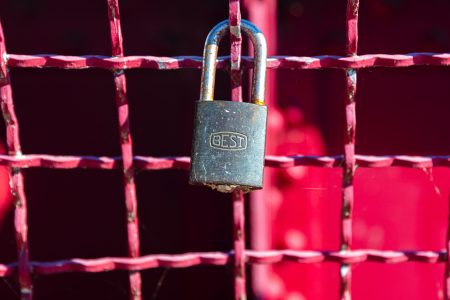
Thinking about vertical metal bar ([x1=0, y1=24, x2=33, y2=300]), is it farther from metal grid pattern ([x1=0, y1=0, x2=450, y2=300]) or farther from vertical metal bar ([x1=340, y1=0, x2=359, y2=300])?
vertical metal bar ([x1=340, y1=0, x2=359, y2=300])

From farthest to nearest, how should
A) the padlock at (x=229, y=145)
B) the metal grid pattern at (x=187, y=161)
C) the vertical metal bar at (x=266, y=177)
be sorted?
the vertical metal bar at (x=266, y=177) → the metal grid pattern at (x=187, y=161) → the padlock at (x=229, y=145)

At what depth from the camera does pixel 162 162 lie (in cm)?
100

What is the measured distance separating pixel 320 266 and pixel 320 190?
171 mm

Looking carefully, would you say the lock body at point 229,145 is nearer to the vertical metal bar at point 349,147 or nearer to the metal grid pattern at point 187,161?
the metal grid pattern at point 187,161

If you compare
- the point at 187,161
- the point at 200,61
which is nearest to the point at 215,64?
the point at 200,61

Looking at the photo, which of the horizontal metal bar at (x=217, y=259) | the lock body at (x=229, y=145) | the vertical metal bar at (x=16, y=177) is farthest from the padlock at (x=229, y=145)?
the vertical metal bar at (x=16, y=177)

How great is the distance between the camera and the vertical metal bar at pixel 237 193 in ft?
2.86

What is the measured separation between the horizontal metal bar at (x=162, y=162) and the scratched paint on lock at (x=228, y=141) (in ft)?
0.56

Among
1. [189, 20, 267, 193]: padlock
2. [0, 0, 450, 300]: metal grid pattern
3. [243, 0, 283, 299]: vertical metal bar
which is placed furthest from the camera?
[243, 0, 283, 299]: vertical metal bar

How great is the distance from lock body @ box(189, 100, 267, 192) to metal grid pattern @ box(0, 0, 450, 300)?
0.09 metres

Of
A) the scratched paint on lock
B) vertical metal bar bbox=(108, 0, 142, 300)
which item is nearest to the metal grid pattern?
vertical metal bar bbox=(108, 0, 142, 300)

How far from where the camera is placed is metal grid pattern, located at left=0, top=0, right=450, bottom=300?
94cm

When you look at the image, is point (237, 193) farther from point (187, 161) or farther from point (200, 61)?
point (200, 61)

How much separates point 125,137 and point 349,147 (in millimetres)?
393
